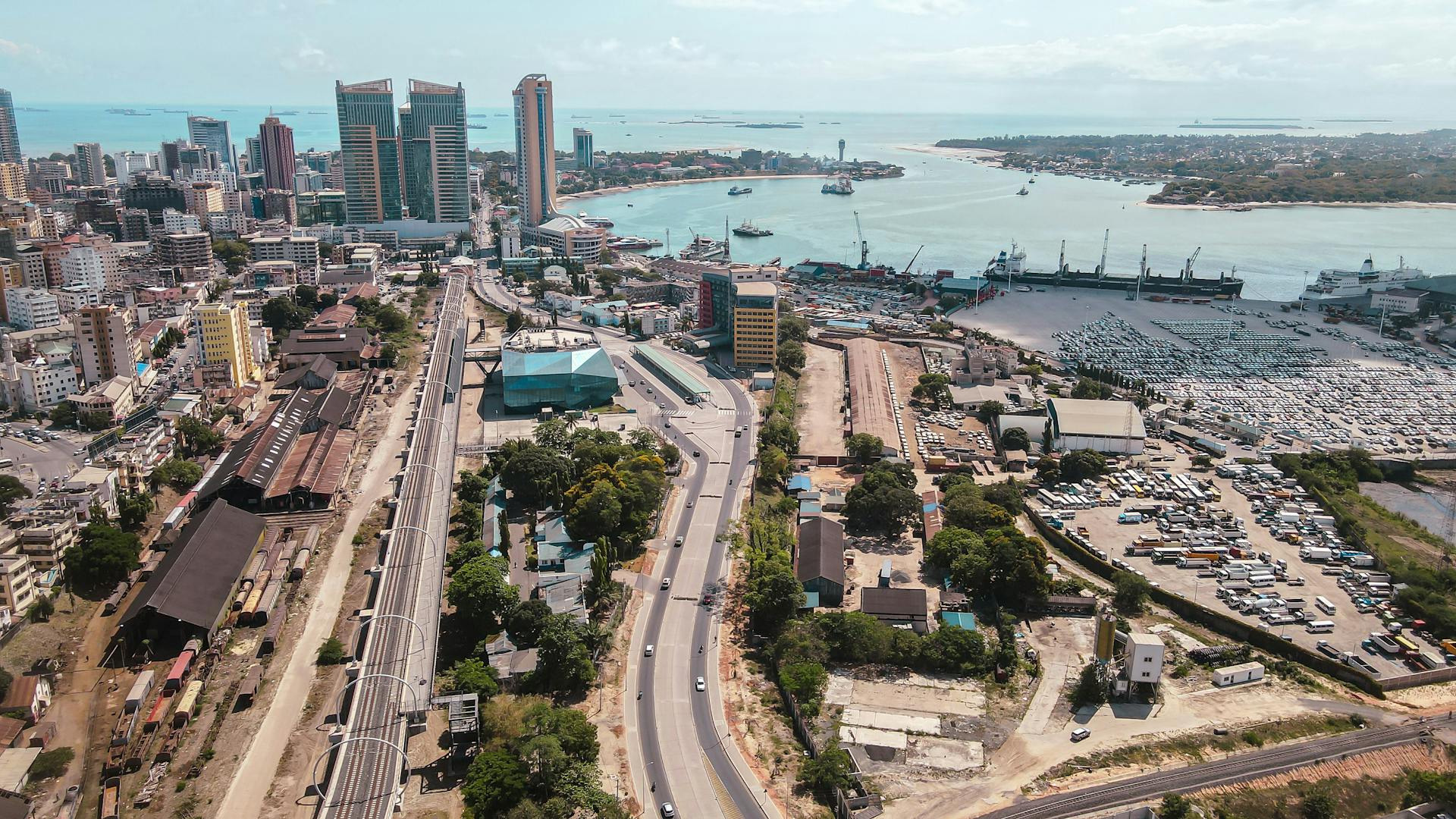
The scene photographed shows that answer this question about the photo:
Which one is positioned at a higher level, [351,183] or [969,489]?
[351,183]

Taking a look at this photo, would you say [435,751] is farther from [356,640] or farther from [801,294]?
[801,294]

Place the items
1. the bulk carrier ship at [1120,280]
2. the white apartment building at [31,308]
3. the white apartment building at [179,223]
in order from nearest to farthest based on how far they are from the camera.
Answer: the white apartment building at [31,308]
the bulk carrier ship at [1120,280]
the white apartment building at [179,223]

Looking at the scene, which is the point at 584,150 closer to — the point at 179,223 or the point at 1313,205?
the point at 179,223

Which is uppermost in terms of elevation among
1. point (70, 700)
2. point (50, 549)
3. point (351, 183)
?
point (351, 183)

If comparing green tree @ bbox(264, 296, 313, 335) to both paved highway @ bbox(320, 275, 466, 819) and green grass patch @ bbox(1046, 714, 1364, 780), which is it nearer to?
paved highway @ bbox(320, 275, 466, 819)

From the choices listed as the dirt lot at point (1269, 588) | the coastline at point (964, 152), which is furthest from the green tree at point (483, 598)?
the coastline at point (964, 152)

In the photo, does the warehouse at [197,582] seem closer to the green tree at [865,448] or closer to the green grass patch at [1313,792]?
the green tree at [865,448]

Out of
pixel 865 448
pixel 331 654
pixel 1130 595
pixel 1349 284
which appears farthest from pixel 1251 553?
pixel 1349 284

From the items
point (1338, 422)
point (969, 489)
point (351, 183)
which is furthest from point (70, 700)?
point (351, 183)
